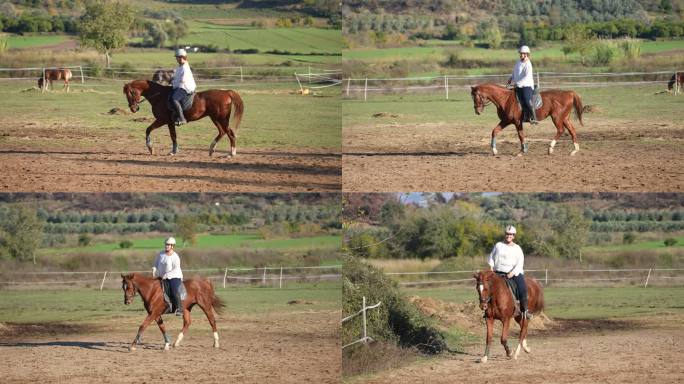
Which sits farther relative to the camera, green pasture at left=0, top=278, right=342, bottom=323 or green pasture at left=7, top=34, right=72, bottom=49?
green pasture at left=7, top=34, right=72, bottom=49

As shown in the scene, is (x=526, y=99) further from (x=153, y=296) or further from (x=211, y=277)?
(x=211, y=277)

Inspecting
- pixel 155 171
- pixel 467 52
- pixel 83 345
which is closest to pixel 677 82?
pixel 467 52

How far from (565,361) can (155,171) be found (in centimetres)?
873

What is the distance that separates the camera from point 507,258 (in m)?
14.3

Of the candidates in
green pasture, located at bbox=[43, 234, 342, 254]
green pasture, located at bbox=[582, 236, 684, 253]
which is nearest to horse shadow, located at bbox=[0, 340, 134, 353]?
green pasture, located at bbox=[43, 234, 342, 254]

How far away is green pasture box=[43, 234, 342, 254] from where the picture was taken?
36.8 metres

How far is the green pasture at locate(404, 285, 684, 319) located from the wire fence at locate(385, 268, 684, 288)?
1.56ft

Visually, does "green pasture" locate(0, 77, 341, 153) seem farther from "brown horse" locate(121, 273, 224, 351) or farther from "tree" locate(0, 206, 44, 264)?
"brown horse" locate(121, 273, 224, 351)

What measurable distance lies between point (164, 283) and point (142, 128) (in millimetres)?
9601

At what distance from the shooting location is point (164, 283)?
51.1 ft

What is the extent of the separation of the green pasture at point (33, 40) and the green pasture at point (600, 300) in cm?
2413

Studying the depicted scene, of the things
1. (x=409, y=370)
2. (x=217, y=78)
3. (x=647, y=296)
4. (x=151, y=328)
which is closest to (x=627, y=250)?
(x=647, y=296)

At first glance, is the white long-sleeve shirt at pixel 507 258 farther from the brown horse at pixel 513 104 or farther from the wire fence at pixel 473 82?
the wire fence at pixel 473 82

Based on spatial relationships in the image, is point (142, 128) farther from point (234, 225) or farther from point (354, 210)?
point (234, 225)
